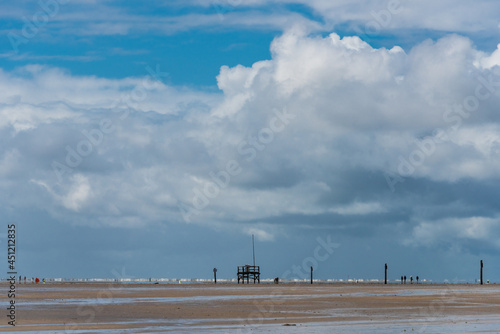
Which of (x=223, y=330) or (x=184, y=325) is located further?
(x=184, y=325)

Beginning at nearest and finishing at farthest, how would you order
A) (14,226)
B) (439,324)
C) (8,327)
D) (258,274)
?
(8,327)
(439,324)
(14,226)
(258,274)

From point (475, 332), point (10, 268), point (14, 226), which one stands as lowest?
point (475, 332)

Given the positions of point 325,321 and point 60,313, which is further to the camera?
point 60,313

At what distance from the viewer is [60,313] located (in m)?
37.1

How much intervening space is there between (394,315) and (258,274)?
109 metres

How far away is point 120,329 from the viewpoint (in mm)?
27953

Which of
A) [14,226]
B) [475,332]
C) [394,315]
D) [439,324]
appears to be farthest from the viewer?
[14,226]

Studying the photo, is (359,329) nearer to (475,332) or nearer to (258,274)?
(475,332)

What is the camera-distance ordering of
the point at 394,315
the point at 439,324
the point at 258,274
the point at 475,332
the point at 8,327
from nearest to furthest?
the point at 475,332, the point at 8,327, the point at 439,324, the point at 394,315, the point at 258,274

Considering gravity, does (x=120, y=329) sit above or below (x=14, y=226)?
below

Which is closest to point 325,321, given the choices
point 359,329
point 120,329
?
point 359,329

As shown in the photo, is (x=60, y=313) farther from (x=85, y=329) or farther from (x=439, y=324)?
(x=439, y=324)

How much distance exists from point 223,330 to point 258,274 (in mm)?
118102

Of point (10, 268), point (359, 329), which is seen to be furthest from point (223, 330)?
point (10, 268)
